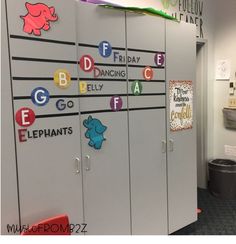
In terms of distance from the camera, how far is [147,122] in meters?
2.31

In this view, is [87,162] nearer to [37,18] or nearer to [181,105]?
[37,18]

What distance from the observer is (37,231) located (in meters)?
1.65

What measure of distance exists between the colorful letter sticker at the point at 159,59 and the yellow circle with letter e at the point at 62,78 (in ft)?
2.86

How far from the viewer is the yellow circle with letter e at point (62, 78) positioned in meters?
1.74

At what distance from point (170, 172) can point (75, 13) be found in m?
1.55

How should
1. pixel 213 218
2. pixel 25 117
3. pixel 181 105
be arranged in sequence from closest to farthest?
pixel 25 117
pixel 181 105
pixel 213 218

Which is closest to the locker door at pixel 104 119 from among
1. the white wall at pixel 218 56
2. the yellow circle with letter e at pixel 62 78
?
the yellow circle with letter e at pixel 62 78

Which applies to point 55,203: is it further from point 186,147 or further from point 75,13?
point 186,147

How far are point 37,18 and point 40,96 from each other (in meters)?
0.46

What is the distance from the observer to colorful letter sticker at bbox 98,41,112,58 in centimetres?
198

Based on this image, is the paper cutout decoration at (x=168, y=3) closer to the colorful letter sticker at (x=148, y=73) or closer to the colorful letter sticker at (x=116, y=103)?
the colorful letter sticker at (x=148, y=73)

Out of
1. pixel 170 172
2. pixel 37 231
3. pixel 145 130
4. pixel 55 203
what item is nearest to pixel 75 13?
pixel 145 130

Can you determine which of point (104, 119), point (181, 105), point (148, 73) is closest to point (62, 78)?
point (104, 119)

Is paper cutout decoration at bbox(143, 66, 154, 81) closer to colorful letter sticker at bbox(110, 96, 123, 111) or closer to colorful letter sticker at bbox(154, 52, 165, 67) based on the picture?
colorful letter sticker at bbox(154, 52, 165, 67)
